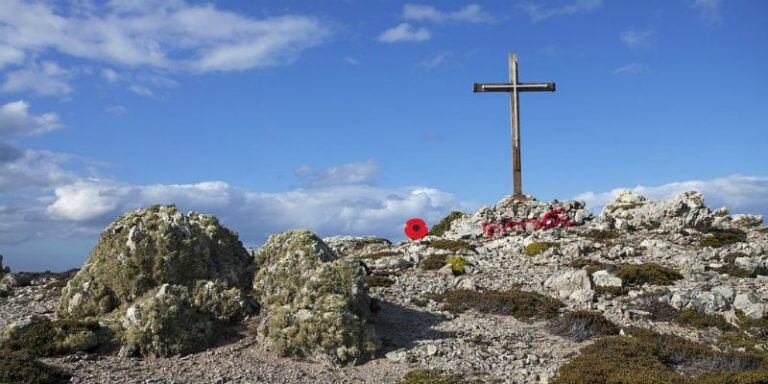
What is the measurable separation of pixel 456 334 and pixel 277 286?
205 inches

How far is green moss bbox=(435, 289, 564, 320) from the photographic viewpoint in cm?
1908

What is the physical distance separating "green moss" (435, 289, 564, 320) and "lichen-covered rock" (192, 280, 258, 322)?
6.19 metres

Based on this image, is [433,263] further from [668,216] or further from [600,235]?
[668,216]

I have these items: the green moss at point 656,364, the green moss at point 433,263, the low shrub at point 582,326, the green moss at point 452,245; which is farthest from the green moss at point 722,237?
the green moss at point 656,364

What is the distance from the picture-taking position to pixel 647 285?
2212cm

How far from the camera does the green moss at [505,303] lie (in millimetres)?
19078

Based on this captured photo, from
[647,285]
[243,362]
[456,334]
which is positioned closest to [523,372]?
[456,334]

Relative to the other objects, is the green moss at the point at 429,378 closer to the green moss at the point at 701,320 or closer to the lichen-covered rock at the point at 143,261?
the lichen-covered rock at the point at 143,261

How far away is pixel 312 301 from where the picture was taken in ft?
53.6

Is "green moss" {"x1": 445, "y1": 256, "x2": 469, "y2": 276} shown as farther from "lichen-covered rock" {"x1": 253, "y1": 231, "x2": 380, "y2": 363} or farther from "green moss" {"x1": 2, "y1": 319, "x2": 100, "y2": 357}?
"green moss" {"x1": 2, "y1": 319, "x2": 100, "y2": 357}

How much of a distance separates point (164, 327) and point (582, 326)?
1097 cm

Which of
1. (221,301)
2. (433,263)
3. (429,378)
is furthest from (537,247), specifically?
(221,301)

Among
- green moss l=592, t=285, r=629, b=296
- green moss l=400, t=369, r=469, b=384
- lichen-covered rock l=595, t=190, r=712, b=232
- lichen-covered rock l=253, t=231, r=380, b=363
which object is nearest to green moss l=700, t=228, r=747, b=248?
lichen-covered rock l=595, t=190, r=712, b=232

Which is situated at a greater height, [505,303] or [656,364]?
[505,303]
